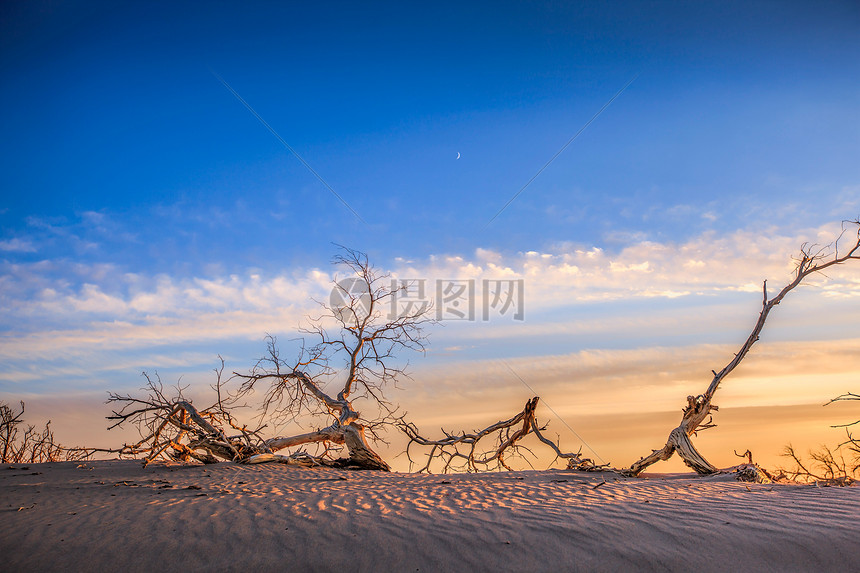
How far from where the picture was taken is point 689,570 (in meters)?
3.96

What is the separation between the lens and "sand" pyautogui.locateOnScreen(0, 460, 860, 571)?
4.21 metres

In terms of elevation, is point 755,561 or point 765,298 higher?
point 765,298

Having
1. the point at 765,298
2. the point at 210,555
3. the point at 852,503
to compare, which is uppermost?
the point at 765,298

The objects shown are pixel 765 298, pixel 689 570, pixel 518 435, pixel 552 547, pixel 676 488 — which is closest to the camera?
pixel 689 570

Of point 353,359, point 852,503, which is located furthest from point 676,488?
point 353,359

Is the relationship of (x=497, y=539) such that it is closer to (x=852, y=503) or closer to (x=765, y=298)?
(x=852, y=503)

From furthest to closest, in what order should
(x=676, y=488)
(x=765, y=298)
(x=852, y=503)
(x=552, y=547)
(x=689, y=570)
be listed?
(x=765, y=298) → (x=676, y=488) → (x=852, y=503) → (x=552, y=547) → (x=689, y=570)

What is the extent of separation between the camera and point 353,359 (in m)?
10.8

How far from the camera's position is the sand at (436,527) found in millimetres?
4211

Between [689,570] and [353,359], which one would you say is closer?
[689,570]

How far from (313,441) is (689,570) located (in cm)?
769

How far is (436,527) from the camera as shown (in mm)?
4891

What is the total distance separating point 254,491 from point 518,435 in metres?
5.31

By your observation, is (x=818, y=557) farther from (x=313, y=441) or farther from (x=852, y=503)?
(x=313, y=441)
